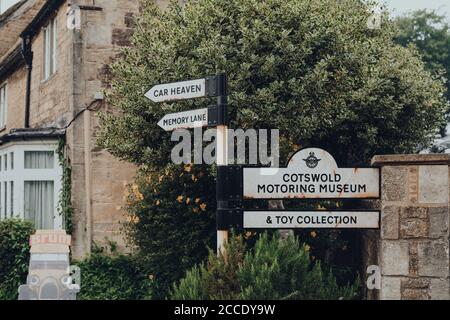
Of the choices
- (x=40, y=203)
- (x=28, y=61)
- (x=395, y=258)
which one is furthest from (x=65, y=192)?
(x=395, y=258)

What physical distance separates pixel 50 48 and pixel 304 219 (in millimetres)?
9885

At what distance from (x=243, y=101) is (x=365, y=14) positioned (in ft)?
11.6

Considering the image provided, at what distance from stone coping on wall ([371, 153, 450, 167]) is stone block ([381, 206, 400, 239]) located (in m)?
0.57

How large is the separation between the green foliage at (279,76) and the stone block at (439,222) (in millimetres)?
3050

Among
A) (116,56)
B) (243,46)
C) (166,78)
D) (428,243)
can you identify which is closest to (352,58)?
(243,46)

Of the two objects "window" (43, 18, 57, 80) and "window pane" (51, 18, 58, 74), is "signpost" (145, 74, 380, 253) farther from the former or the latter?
"window" (43, 18, 57, 80)

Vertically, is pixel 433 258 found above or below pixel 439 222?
below

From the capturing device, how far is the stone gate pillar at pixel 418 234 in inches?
375

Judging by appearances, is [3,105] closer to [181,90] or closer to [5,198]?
[5,198]

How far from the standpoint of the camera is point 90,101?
15609 millimetres

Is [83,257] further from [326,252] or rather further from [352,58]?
[352,58]

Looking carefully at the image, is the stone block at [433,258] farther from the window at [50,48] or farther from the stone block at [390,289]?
the window at [50,48]

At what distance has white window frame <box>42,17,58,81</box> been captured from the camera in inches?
677

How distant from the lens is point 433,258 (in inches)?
376
